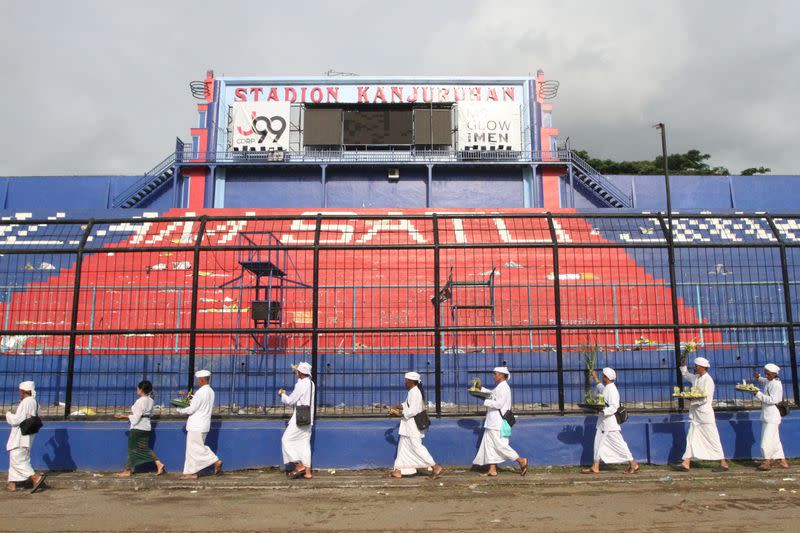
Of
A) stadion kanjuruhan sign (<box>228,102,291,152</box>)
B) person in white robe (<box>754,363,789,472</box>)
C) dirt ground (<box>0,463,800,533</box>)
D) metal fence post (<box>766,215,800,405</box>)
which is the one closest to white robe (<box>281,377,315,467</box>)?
dirt ground (<box>0,463,800,533</box>)

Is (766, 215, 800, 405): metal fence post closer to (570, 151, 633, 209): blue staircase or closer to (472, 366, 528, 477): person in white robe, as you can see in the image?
(472, 366, 528, 477): person in white robe

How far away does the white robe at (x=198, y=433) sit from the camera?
24.1 feet

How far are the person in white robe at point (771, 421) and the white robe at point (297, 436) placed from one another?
605 cm

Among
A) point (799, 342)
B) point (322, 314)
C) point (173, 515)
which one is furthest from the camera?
point (322, 314)

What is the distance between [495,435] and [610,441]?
158 centimetres

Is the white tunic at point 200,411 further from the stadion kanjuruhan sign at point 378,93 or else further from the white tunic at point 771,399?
the stadion kanjuruhan sign at point 378,93

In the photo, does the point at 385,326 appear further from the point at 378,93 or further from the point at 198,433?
the point at 378,93

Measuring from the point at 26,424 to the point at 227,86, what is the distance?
24599 millimetres

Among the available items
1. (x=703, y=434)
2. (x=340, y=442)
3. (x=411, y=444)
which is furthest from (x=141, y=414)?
(x=703, y=434)

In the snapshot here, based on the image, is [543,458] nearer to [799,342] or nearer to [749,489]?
[749,489]

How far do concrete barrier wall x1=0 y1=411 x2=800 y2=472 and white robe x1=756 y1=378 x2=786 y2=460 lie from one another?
1.02 meters

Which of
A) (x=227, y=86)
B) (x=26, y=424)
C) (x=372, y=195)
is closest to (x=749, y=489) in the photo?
(x=26, y=424)

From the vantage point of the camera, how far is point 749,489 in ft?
22.6

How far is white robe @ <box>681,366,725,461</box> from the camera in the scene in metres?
Answer: 7.59
